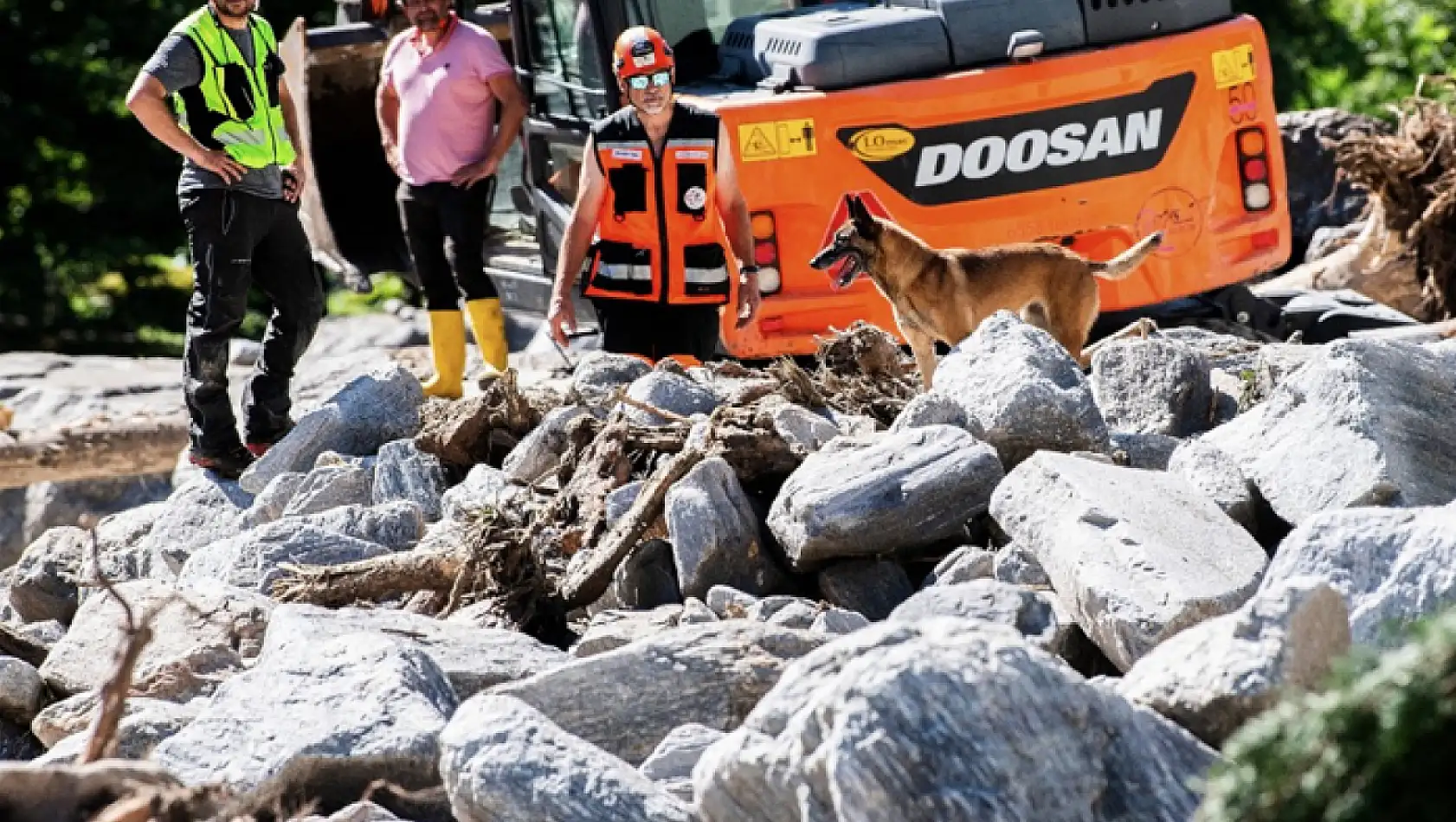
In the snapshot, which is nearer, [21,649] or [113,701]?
[113,701]

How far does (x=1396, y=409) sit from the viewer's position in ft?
17.7

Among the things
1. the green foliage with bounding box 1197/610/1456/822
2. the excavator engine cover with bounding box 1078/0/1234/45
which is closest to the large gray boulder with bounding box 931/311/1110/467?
the green foliage with bounding box 1197/610/1456/822

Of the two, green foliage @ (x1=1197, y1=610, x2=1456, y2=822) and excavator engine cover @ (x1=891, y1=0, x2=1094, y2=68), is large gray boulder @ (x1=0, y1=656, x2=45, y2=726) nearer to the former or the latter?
green foliage @ (x1=1197, y1=610, x2=1456, y2=822)

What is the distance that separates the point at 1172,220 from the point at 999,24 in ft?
3.59

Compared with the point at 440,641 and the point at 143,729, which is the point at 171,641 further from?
the point at 440,641

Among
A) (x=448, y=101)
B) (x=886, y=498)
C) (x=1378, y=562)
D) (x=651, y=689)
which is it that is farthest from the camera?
(x=448, y=101)

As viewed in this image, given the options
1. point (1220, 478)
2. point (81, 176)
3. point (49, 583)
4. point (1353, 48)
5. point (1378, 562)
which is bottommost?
point (1353, 48)

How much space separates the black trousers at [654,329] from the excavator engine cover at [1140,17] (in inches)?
86.4

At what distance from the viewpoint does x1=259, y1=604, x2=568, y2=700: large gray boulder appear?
497 centimetres

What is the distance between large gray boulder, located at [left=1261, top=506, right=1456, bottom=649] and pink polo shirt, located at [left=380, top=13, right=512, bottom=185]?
5.07 metres

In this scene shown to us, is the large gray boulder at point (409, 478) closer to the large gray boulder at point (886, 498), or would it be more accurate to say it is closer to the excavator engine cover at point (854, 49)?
the large gray boulder at point (886, 498)

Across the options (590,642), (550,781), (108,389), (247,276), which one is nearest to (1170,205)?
(247,276)

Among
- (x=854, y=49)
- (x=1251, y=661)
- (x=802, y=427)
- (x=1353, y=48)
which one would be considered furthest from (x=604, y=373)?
(x=1353, y=48)

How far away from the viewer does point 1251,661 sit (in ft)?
12.3
